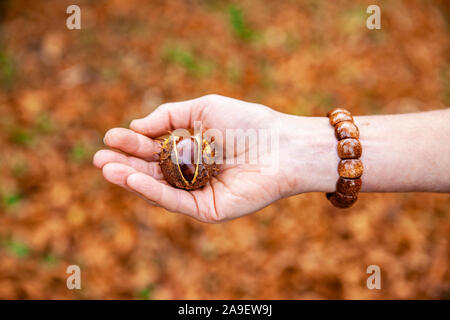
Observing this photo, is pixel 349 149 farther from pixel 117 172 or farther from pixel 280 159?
pixel 117 172

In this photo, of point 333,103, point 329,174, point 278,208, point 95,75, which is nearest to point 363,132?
point 329,174

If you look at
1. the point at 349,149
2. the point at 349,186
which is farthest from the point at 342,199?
the point at 349,149

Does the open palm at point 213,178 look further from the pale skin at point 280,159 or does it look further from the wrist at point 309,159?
the wrist at point 309,159

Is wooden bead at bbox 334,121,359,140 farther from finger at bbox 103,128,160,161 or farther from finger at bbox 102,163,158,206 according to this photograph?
finger at bbox 102,163,158,206

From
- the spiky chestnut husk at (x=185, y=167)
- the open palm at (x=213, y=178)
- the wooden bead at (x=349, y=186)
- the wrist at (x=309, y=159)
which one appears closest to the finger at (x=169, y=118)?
the open palm at (x=213, y=178)

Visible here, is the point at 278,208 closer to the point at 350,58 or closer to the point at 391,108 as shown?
the point at 391,108
